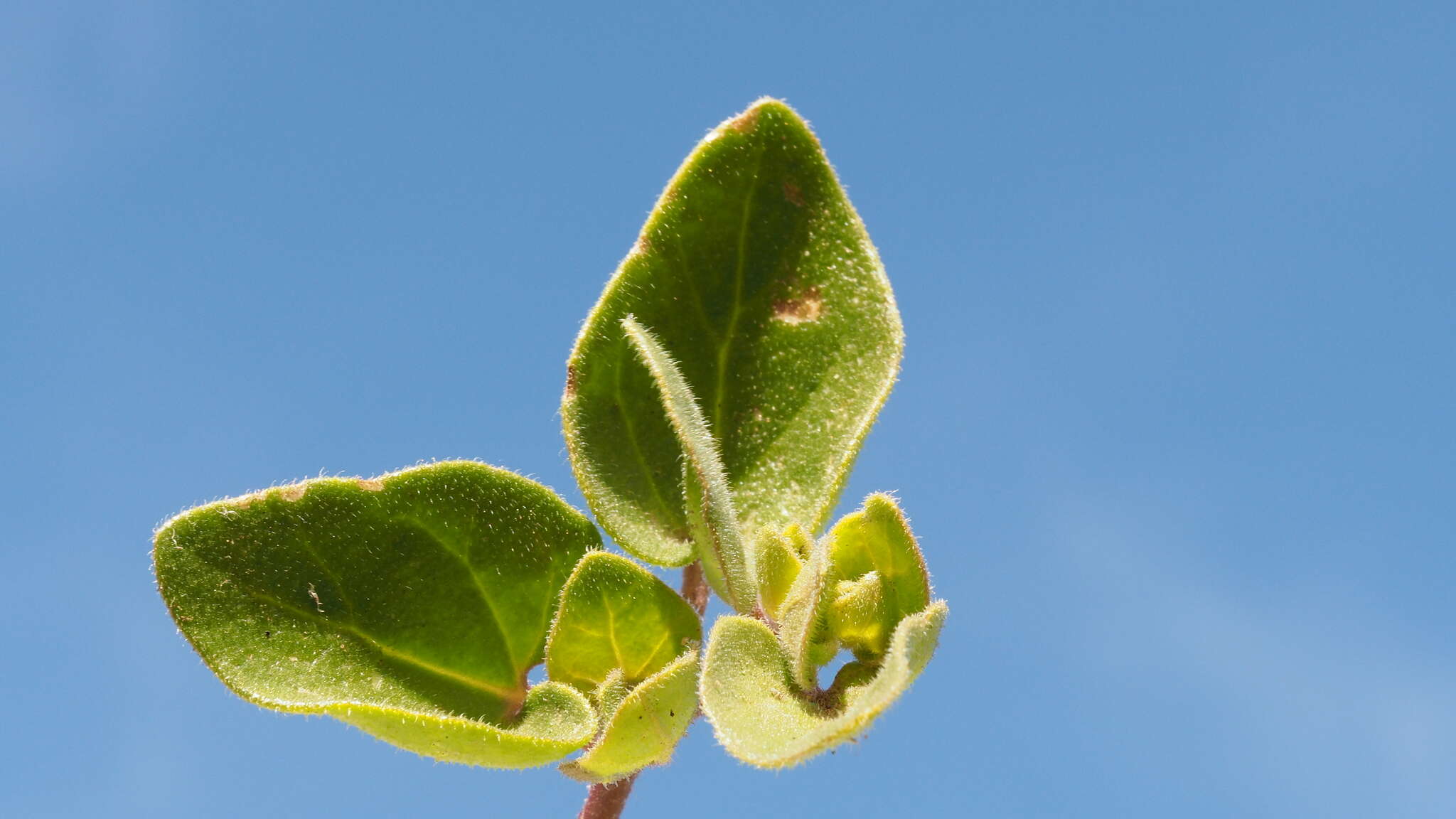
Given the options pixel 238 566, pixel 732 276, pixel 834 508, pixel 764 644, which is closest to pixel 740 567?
pixel 764 644

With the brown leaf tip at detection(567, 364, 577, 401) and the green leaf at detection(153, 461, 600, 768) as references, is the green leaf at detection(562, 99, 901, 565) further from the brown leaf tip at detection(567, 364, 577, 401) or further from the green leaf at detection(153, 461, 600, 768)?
the green leaf at detection(153, 461, 600, 768)

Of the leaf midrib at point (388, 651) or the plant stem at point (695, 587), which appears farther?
the plant stem at point (695, 587)

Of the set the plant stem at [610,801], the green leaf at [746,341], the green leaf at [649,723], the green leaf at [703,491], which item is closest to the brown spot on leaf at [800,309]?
the green leaf at [746,341]

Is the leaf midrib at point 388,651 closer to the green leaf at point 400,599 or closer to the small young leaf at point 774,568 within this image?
the green leaf at point 400,599

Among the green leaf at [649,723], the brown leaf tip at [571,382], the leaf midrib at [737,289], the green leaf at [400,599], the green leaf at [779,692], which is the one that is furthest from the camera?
the leaf midrib at [737,289]

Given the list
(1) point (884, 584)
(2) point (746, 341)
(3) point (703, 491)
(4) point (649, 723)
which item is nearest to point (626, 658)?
(4) point (649, 723)

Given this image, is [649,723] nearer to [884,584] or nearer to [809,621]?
[809,621]

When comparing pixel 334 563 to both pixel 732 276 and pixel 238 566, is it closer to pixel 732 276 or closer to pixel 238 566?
pixel 238 566
